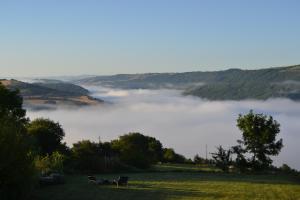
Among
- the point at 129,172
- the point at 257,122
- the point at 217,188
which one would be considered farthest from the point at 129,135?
the point at 217,188

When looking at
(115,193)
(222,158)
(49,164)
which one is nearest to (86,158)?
(49,164)

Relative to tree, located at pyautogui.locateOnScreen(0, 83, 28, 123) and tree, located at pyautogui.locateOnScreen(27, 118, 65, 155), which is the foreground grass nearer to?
tree, located at pyautogui.locateOnScreen(0, 83, 28, 123)

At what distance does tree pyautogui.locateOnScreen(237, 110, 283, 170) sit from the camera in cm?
8181

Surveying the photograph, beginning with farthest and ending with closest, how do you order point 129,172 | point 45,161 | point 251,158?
point 251,158 < point 129,172 < point 45,161

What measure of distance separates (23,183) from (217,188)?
1811 cm

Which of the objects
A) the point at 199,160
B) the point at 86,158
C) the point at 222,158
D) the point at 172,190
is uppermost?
the point at 222,158

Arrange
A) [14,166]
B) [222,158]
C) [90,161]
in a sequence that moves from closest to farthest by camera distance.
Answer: [14,166]
[90,161]
[222,158]

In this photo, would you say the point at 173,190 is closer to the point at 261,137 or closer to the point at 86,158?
the point at 86,158

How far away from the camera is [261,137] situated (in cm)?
8238

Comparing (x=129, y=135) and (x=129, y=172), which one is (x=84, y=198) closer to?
(x=129, y=172)

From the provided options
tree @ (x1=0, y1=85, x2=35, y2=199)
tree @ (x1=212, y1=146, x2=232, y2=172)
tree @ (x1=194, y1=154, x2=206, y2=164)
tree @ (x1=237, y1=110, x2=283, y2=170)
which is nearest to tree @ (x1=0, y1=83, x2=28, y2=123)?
tree @ (x1=0, y1=85, x2=35, y2=199)

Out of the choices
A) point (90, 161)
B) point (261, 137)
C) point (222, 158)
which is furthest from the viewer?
point (261, 137)

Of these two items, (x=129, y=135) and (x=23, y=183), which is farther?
(x=129, y=135)

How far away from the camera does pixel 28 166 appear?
39.5 metres
